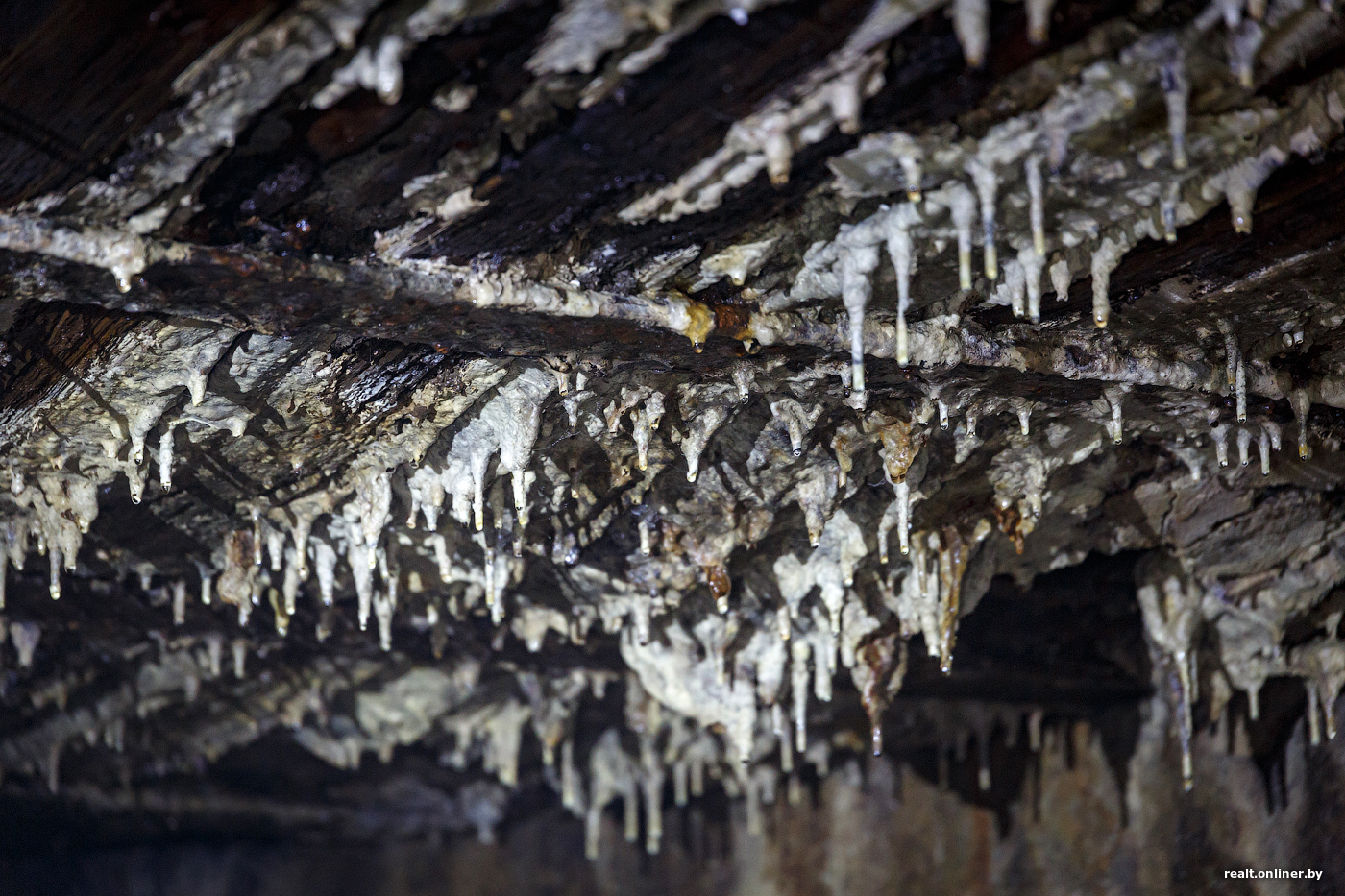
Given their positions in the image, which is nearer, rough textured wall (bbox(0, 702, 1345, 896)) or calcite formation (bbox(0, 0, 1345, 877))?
calcite formation (bbox(0, 0, 1345, 877))

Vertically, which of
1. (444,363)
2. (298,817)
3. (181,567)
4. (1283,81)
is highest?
(1283,81)

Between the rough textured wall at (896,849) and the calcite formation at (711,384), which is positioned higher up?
the calcite formation at (711,384)

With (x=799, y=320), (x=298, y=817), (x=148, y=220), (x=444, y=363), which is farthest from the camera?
(x=298, y=817)

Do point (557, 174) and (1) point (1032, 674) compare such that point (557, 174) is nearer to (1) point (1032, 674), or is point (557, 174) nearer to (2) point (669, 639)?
(2) point (669, 639)

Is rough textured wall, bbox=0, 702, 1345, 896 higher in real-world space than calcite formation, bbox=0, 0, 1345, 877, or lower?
lower

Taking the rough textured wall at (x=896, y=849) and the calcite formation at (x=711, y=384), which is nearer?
the calcite formation at (x=711, y=384)

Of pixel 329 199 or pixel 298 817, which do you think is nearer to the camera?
pixel 329 199

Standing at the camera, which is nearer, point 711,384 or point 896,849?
point 711,384

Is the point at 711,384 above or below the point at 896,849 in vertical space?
above

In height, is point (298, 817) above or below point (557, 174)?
below

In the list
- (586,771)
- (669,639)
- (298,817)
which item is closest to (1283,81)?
(669,639)

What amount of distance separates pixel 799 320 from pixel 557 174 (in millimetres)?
1309

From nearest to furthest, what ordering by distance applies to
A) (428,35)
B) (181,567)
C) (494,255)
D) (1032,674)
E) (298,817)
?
1. (428,35)
2. (494,255)
3. (181,567)
4. (1032,674)
5. (298,817)

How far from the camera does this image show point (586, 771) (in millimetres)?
12297
